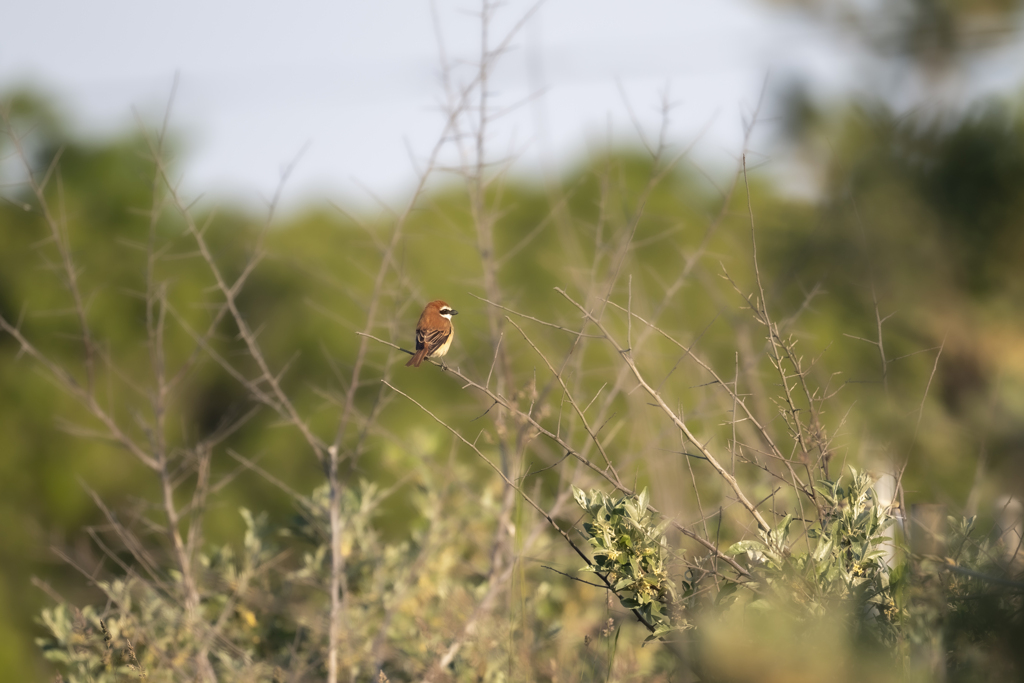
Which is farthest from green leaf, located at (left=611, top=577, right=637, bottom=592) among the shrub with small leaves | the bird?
the bird

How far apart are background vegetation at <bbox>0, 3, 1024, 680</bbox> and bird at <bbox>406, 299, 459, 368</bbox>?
0.10 m

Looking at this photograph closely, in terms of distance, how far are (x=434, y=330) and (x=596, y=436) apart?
134 cm

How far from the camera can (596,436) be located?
7.40 ft

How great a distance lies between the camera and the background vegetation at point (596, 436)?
A: 190 centimetres

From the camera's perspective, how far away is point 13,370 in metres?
10.3

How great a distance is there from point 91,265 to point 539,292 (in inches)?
233

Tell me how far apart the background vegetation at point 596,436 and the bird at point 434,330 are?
10 cm

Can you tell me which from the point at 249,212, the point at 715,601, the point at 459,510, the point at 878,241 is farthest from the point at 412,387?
the point at 715,601

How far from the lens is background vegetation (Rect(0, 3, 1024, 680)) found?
190cm

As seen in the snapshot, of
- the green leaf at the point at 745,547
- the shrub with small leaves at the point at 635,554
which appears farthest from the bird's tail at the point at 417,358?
the green leaf at the point at 745,547

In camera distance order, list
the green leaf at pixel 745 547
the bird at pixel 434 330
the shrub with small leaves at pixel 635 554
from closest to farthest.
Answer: the green leaf at pixel 745 547 < the shrub with small leaves at pixel 635 554 < the bird at pixel 434 330

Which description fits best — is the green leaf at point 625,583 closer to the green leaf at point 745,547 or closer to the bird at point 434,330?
the green leaf at point 745,547

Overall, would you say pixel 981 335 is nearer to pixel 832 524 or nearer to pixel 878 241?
pixel 878 241

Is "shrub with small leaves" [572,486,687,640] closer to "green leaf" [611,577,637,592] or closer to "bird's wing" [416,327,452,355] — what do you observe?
"green leaf" [611,577,637,592]
